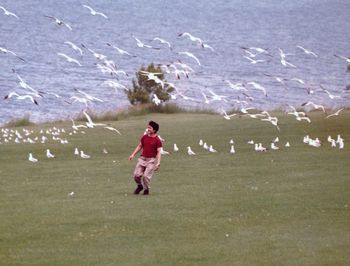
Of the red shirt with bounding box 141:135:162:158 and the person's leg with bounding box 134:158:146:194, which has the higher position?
the red shirt with bounding box 141:135:162:158

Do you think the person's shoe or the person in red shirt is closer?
the person in red shirt

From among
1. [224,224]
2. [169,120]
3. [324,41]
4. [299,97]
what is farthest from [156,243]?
[324,41]

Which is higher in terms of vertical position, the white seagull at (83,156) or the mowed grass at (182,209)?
the mowed grass at (182,209)

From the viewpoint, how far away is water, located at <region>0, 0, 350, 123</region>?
75875mm

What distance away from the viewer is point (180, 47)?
5153 inches

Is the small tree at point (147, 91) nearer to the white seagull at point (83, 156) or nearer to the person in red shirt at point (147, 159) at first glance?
the white seagull at point (83, 156)

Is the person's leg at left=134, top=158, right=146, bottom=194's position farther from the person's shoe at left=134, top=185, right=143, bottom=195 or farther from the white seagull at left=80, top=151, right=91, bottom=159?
A: the white seagull at left=80, top=151, right=91, bottom=159

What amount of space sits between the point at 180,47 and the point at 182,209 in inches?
4352

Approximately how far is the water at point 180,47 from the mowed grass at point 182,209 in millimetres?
21017

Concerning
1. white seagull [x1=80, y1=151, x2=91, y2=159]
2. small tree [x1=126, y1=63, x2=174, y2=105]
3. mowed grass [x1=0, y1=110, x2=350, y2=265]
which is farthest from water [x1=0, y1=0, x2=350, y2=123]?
mowed grass [x1=0, y1=110, x2=350, y2=265]

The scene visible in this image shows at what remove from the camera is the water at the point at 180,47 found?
→ 249 feet

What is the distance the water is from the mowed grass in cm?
2102

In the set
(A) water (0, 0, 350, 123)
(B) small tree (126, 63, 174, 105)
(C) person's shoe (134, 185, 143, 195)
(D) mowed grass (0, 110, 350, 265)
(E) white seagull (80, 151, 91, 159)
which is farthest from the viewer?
(A) water (0, 0, 350, 123)

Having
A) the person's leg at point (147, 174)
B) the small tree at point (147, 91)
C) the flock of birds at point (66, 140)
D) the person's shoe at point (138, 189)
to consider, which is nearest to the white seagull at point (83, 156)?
the flock of birds at point (66, 140)
